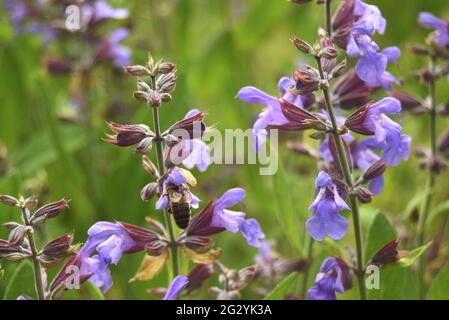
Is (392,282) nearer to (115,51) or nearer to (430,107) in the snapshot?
(430,107)

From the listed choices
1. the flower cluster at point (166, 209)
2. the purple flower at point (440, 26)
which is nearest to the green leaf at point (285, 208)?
the flower cluster at point (166, 209)

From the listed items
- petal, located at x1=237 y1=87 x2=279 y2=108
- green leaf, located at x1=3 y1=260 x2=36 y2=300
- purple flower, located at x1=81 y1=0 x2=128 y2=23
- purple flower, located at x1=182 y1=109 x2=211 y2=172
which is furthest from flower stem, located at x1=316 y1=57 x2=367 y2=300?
purple flower, located at x1=81 y1=0 x2=128 y2=23

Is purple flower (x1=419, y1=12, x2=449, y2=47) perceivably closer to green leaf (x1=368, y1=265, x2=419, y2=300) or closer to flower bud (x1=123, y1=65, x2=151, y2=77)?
green leaf (x1=368, y1=265, x2=419, y2=300)

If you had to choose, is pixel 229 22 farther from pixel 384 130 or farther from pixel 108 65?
pixel 384 130

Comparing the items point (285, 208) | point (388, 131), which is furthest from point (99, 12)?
point (388, 131)

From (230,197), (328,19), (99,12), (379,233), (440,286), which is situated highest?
(99,12)

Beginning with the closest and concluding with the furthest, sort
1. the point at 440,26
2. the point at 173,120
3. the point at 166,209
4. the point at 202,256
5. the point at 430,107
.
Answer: the point at 166,209 < the point at 202,256 < the point at 440,26 < the point at 430,107 < the point at 173,120
